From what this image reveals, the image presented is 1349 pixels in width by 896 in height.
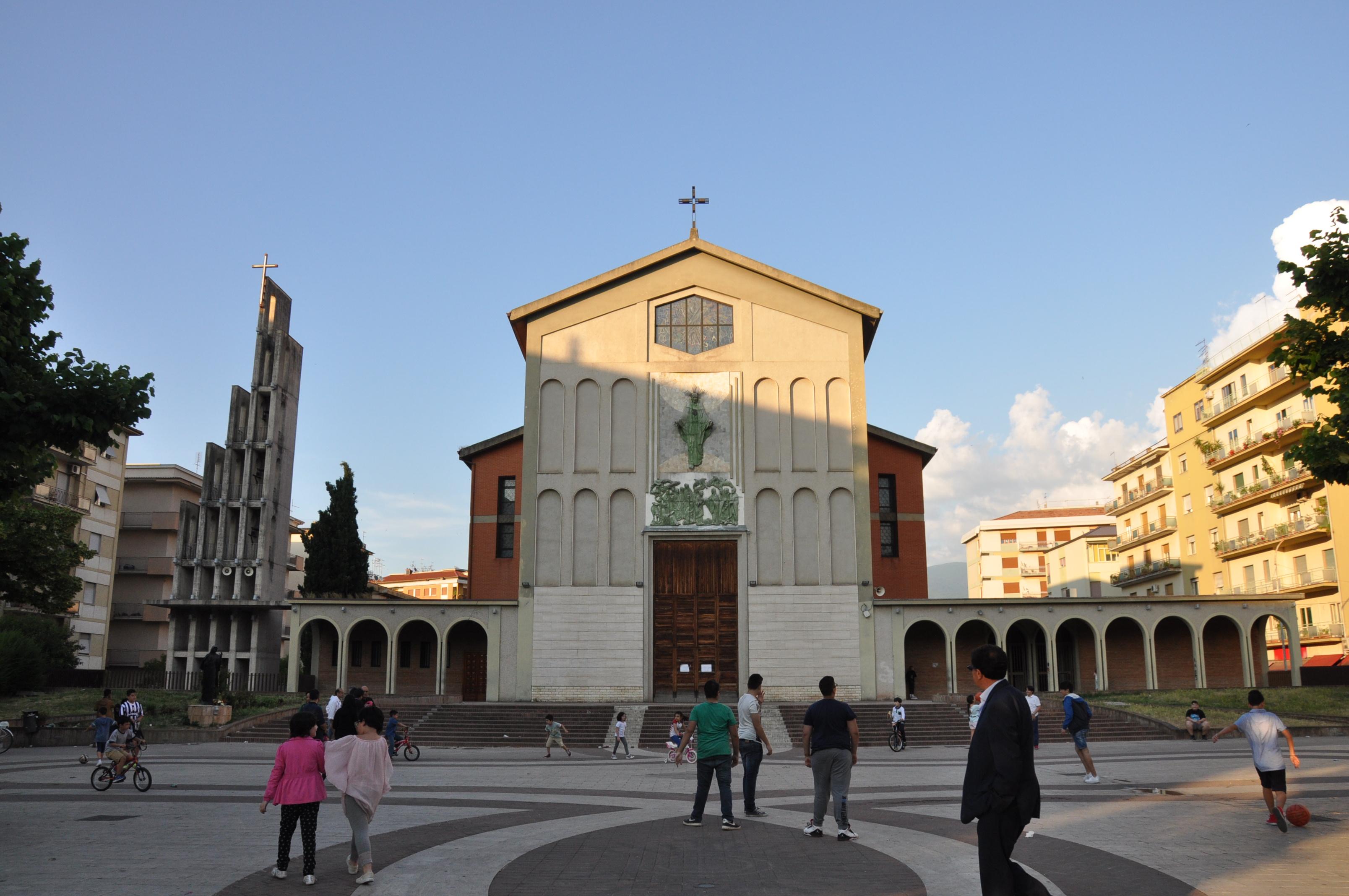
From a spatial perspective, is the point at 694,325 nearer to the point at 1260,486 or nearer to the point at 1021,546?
the point at 1260,486

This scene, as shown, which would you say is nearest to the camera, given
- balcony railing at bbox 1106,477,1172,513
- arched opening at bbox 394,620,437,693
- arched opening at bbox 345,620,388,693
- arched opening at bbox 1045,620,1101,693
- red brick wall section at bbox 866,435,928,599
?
arched opening at bbox 1045,620,1101,693

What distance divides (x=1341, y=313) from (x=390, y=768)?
17.4 m

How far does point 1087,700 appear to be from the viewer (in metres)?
35.3

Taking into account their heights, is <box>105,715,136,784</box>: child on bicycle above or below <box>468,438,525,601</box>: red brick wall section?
below

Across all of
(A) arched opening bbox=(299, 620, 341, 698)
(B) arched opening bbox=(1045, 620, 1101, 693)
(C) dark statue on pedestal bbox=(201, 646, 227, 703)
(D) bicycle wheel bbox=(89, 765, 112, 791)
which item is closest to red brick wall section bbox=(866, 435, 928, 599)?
(B) arched opening bbox=(1045, 620, 1101, 693)

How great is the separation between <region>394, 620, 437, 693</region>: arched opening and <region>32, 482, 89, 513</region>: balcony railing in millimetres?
24605

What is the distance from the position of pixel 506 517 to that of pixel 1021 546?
6509cm

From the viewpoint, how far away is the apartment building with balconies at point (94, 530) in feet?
185

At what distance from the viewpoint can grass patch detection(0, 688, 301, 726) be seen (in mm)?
32938

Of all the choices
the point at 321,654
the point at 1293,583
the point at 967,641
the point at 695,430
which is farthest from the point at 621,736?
the point at 1293,583

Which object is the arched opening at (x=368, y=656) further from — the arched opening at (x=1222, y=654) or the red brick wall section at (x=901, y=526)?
the arched opening at (x=1222, y=654)

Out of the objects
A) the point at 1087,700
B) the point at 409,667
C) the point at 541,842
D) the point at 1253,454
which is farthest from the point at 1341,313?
the point at 1253,454

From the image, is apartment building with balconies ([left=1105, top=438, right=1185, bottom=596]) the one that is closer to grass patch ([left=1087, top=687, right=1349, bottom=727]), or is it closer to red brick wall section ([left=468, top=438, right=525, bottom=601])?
grass patch ([left=1087, top=687, right=1349, bottom=727])

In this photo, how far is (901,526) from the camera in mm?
42094
